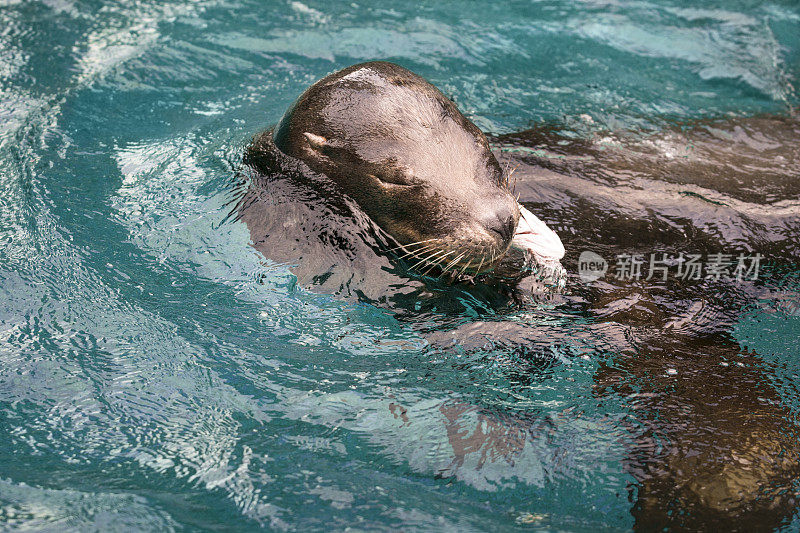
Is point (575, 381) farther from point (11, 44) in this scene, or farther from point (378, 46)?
point (11, 44)

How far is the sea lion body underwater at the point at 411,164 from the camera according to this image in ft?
12.7

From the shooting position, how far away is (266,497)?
10.3 feet

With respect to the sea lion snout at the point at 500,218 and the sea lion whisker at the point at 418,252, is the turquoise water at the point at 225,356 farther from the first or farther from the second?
the sea lion snout at the point at 500,218

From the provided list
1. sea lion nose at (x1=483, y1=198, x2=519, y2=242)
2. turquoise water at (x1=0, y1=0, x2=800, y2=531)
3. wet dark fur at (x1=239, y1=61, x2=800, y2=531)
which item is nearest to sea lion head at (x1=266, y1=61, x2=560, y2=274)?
sea lion nose at (x1=483, y1=198, x2=519, y2=242)

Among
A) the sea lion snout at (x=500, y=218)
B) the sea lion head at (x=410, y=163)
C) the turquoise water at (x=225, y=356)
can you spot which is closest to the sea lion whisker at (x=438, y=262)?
the sea lion head at (x=410, y=163)

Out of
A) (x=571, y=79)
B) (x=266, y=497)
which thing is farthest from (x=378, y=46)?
(x=266, y=497)

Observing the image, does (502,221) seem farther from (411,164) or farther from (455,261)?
(411,164)

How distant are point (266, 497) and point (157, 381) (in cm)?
102

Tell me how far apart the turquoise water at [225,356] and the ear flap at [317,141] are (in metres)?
0.76

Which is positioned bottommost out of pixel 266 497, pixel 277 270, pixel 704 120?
pixel 266 497

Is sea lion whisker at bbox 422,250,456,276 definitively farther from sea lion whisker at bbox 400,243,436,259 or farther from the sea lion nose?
the sea lion nose

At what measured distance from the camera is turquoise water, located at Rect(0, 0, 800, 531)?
3.20 m

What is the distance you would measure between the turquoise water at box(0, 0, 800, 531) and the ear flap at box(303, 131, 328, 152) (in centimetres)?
76

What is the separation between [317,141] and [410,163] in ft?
1.95
